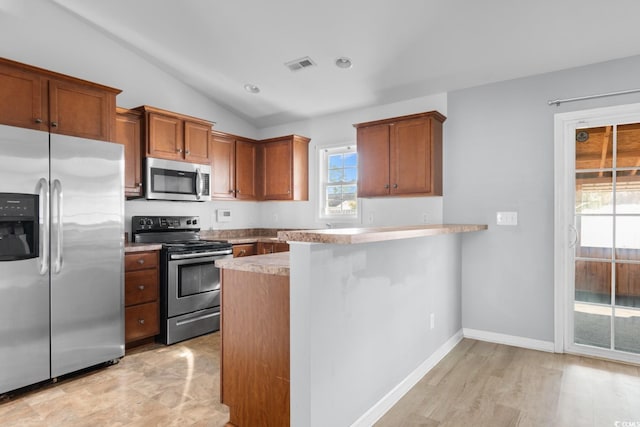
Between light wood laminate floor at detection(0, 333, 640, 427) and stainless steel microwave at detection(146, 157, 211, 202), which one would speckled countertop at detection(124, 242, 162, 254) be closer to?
stainless steel microwave at detection(146, 157, 211, 202)

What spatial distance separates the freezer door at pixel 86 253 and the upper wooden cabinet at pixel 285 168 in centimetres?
214

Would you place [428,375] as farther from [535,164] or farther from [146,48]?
[146,48]

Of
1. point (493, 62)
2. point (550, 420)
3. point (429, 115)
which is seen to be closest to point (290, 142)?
point (429, 115)

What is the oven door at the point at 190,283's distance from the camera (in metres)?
3.44

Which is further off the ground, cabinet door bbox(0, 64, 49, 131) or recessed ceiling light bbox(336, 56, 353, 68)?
recessed ceiling light bbox(336, 56, 353, 68)

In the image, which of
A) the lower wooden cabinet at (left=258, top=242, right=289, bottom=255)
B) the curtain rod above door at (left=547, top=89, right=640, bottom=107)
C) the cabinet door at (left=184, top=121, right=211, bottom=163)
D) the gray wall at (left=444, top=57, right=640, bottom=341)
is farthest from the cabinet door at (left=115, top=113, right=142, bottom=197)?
the curtain rod above door at (left=547, top=89, right=640, bottom=107)

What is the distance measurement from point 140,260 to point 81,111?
1.33 m

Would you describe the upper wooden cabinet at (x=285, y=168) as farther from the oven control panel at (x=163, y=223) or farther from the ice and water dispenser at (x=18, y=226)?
the ice and water dispenser at (x=18, y=226)

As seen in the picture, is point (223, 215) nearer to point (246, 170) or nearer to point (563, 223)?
point (246, 170)

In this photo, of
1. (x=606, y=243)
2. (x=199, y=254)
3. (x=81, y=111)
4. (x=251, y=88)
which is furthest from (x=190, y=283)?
(x=606, y=243)

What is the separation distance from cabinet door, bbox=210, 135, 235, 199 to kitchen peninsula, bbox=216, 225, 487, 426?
2.68 metres

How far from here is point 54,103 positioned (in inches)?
105

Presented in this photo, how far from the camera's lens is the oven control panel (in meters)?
3.83

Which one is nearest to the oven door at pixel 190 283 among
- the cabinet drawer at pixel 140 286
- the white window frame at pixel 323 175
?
the cabinet drawer at pixel 140 286
